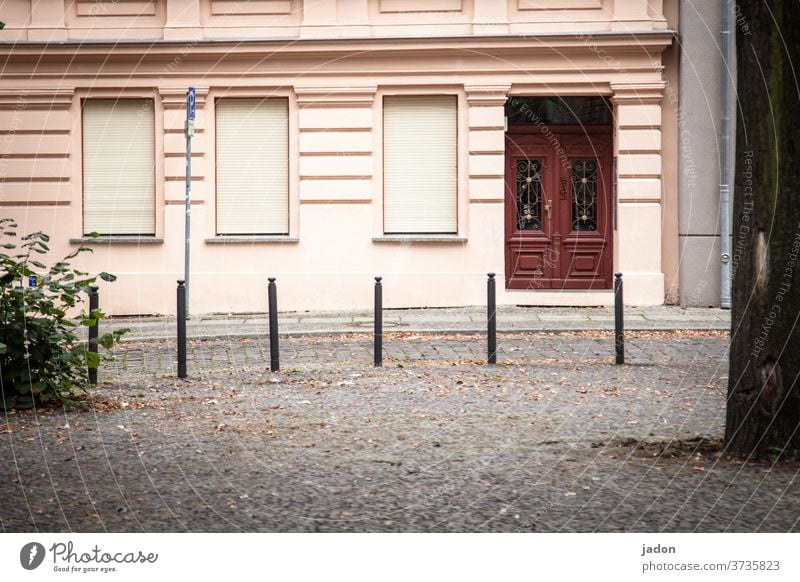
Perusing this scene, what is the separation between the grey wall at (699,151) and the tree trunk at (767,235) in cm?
1130

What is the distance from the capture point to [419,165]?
18766mm

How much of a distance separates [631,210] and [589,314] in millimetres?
2001

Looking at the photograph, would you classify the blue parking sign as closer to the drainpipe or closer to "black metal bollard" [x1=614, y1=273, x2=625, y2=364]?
"black metal bollard" [x1=614, y1=273, x2=625, y2=364]

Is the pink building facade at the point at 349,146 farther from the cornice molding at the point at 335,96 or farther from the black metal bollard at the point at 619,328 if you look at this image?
the black metal bollard at the point at 619,328

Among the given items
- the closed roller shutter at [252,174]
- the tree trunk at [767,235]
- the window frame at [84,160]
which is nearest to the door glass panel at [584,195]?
the closed roller shutter at [252,174]

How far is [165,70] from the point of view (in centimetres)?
1856

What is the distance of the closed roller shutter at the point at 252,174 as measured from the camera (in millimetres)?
18844

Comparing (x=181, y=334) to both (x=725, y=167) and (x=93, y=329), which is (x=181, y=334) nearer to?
(x=93, y=329)

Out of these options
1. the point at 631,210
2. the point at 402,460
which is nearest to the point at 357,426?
the point at 402,460

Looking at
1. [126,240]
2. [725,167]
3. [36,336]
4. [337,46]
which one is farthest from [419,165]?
[36,336]

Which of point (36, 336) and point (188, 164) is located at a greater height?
point (188, 164)

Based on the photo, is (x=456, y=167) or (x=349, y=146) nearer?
(x=349, y=146)

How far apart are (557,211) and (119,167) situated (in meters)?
7.22

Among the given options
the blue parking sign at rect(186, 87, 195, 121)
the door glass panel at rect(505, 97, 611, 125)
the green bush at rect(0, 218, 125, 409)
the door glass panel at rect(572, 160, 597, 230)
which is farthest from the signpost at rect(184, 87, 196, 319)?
the green bush at rect(0, 218, 125, 409)
